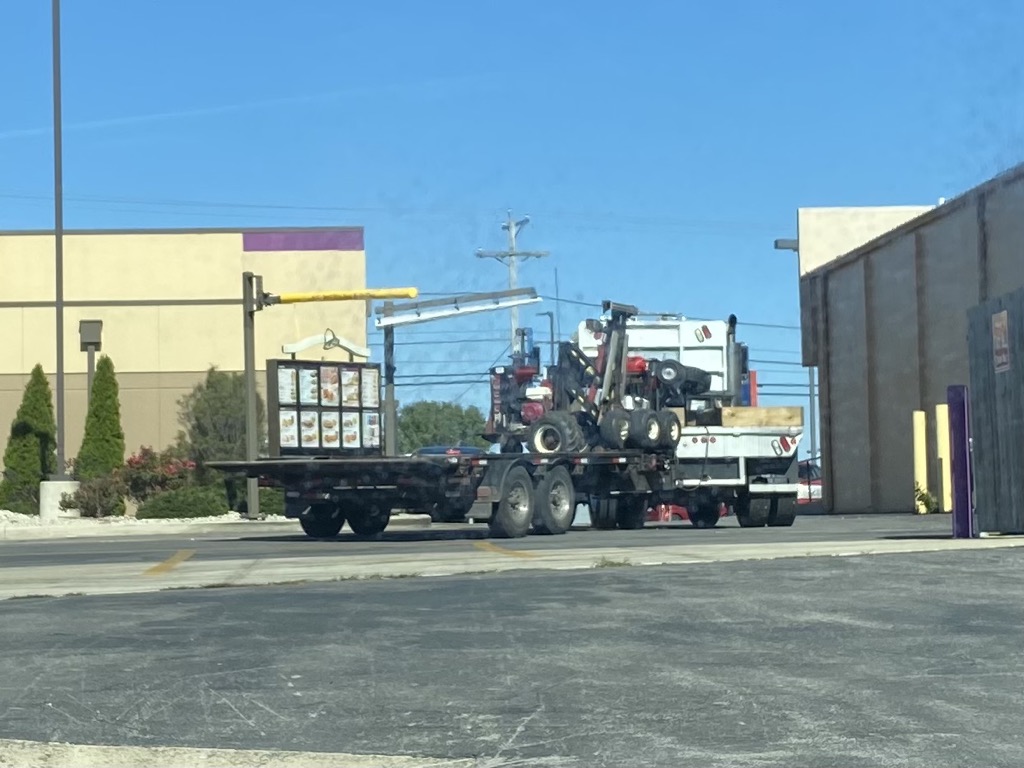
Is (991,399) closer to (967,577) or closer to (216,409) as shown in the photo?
(967,577)

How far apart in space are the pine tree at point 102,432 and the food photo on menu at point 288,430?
13629 millimetres

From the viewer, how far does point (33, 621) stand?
9.43 m

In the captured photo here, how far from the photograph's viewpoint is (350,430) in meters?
25.5

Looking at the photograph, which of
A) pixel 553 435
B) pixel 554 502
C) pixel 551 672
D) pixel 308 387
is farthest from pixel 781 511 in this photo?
pixel 551 672

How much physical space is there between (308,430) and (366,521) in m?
1.82

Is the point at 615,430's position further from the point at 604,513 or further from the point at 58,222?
the point at 58,222

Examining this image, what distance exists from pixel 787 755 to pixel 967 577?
595 cm

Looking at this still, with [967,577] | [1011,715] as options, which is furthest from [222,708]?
[967,577]

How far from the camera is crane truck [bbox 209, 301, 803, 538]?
Answer: 838 inches

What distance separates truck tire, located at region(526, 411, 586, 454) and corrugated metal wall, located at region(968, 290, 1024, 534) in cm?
639

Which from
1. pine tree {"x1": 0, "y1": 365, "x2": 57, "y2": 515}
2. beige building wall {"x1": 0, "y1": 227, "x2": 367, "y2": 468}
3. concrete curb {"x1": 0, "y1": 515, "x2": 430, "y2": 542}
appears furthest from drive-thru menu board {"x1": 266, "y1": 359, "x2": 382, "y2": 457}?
beige building wall {"x1": 0, "y1": 227, "x2": 367, "y2": 468}

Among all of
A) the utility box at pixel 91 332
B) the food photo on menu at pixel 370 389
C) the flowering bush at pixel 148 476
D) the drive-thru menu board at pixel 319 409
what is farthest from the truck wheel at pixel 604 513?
the utility box at pixel 91 332

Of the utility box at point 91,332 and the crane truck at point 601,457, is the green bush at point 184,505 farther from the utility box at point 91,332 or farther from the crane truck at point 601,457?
the crane truck at point 601,457

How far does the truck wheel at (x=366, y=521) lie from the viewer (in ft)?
77.3
